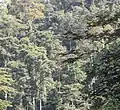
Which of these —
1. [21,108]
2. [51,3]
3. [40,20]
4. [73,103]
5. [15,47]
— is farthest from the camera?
[51,3]

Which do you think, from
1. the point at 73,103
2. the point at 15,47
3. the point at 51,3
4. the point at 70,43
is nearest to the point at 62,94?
the point at 73,103

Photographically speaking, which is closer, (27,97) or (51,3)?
(27,97)

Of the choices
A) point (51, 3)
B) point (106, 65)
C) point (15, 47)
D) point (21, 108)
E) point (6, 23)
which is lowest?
point (21, 108)

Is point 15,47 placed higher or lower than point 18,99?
higher

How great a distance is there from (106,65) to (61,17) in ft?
116

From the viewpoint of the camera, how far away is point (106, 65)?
353 cm

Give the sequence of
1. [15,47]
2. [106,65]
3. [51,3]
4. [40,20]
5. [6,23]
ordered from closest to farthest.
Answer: [106,65], [15,47], [6,23], [40,20], [51,3]

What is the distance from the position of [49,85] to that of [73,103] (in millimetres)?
4468

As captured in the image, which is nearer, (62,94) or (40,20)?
(62,94)

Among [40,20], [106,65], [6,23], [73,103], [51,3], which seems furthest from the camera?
[51,3]

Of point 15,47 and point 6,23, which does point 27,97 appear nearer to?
point 15,47

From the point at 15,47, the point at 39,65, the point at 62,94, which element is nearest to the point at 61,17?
the point at 15,47

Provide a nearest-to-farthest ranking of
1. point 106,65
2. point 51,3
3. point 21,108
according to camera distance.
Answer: point 106,65 → point 21,108 → point 51,3

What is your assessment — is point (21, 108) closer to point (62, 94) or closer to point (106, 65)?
point (62, 94)
